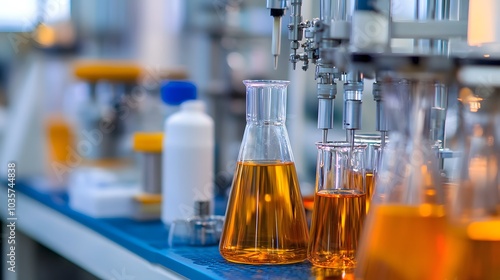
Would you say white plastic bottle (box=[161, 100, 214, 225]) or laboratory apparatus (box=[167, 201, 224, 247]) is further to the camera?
white plastic bottle (box=[161, 100, 214, 225])

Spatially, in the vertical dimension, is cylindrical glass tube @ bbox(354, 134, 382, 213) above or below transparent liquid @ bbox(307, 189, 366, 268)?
above

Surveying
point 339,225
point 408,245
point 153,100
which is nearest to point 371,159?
point 339,225

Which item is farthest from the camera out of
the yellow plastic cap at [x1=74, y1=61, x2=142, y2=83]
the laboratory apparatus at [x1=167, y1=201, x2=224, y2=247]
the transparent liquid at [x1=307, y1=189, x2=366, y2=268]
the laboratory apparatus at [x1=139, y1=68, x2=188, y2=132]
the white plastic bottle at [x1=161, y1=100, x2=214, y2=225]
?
the yellow plastic cap at [x1=74, y1=61, x2=142, y2=83]

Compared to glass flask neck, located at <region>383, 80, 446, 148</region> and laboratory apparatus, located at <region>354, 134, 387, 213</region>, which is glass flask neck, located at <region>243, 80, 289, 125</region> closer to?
laboratory apparatus, located at <region>354, 134, 387, 213</region>

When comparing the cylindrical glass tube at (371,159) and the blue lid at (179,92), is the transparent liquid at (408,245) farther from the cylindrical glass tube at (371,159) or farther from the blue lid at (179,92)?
the blue lid at (179,92)

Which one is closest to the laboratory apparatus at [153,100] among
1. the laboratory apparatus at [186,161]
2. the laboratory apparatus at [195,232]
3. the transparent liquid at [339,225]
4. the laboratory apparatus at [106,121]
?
the laboratory apparatus at [106,121]

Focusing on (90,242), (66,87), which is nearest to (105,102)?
(66,87)

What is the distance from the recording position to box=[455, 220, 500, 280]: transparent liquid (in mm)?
665

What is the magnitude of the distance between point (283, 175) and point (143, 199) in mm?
432

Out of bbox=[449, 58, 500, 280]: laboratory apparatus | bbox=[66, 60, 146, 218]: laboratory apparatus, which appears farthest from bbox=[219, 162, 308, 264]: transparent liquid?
bbox=[66, 60, 146, 218]: laboratory apparatus

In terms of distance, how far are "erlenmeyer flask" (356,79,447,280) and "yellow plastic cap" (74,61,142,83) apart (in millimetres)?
1032

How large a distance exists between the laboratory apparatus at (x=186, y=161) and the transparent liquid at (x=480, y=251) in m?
0.52

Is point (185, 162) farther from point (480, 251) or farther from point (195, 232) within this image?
point (480, 251)

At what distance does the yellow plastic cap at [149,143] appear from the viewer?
4.14ft
